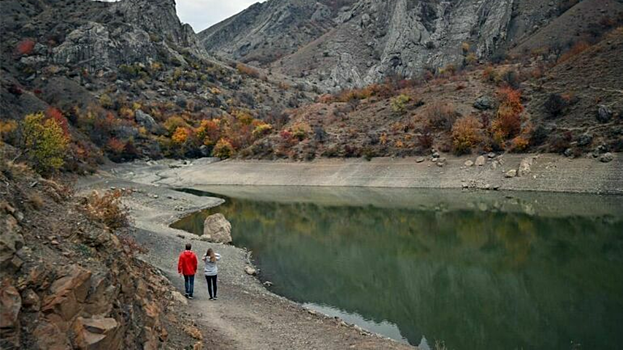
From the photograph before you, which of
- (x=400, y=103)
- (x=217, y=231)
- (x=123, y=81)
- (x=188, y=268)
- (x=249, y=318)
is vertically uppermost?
(x=123, y=81)

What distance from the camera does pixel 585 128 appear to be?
151ft

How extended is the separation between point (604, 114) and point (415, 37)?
309 ft

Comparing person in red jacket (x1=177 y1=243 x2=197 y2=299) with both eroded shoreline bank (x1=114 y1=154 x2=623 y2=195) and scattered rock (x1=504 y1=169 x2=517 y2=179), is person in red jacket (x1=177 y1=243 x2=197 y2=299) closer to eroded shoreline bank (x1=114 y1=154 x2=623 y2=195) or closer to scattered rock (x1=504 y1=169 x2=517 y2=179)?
eroded shoreline bank (x1=114 y1=154 x2=623 y2=195)

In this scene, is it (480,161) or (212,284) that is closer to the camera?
(212,284)

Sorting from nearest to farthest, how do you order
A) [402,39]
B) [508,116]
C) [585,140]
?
[585,140] < [508,116] < [402,39]

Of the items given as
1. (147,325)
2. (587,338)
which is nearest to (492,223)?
(587,338)

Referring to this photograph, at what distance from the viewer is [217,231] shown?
26.6m

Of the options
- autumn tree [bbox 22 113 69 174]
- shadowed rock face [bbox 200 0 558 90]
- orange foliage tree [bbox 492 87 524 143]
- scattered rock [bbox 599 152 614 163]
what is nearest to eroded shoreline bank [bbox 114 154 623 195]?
scattered rock [bbox 599 152 614 163]

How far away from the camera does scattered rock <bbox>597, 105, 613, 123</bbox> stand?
45.5 m

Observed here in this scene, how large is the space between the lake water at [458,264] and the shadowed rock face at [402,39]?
262ft

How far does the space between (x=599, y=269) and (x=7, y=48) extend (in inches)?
4217

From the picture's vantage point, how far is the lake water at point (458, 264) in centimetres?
1400

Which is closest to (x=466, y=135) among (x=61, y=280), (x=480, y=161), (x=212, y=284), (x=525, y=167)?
(x=480, y=161)

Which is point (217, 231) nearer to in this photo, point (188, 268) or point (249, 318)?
point (188, 268)
